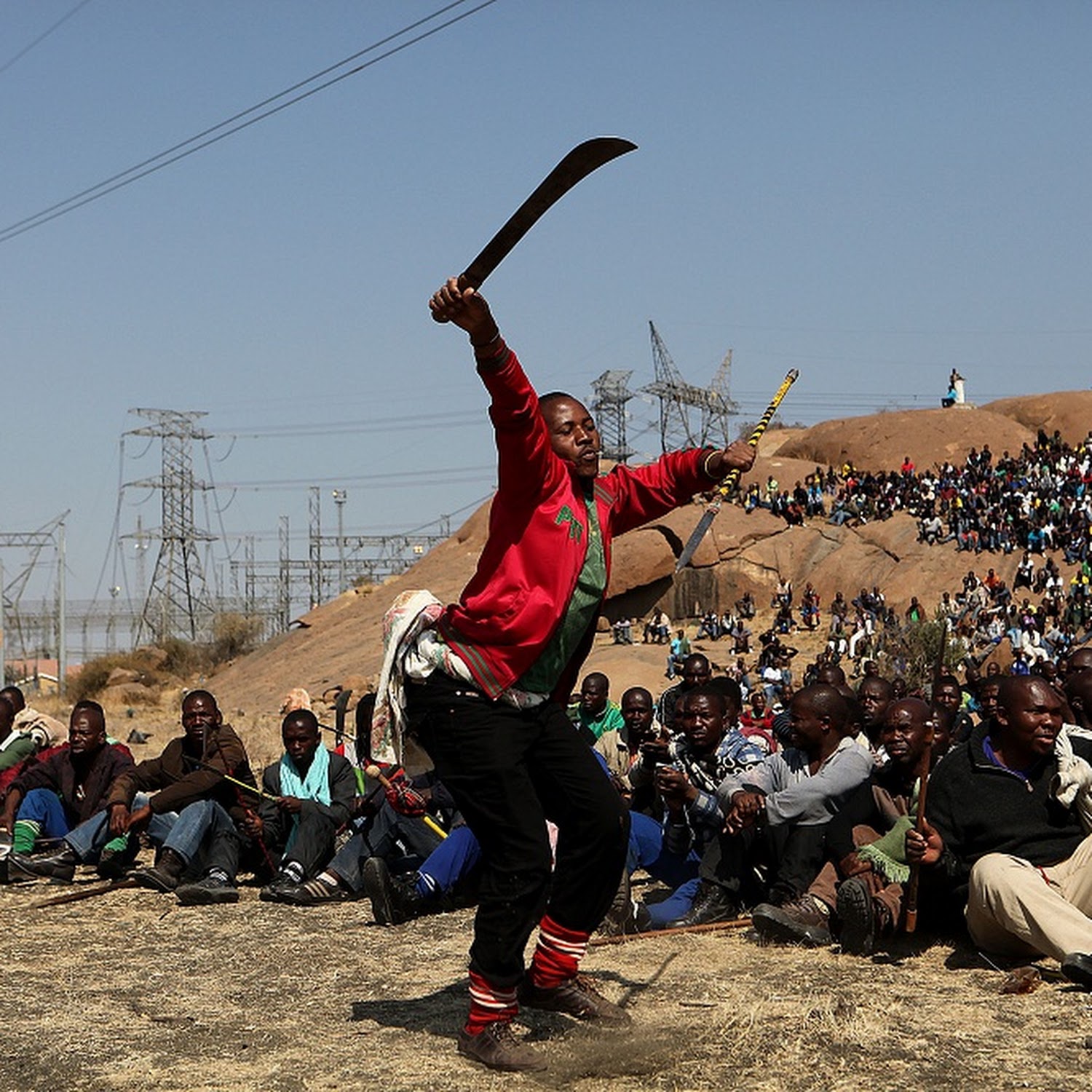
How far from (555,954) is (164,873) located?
14.2ft

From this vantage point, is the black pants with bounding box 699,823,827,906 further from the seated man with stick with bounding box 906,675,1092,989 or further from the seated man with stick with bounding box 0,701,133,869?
the seated man with stick with bounding box 0,701,133,869

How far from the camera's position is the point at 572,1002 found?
5.38m

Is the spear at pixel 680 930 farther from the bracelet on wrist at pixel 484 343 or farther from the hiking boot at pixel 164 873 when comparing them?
the bracelet on wrist at pixel 484 343

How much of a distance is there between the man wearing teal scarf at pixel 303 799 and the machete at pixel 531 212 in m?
5.01

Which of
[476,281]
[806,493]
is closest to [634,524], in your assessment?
[476,281]

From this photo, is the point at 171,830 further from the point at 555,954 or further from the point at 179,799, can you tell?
the point at 555,954

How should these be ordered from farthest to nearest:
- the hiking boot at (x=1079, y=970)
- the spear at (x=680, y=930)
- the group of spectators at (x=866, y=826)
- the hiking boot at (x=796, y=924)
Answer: the spear at (x=680, y=930) < the hiking boot at (x=796, y=924) < the group of spectators at (x=866, y=826) < the hiking boot at (x=1079, y=970)

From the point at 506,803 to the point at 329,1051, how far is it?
103cm

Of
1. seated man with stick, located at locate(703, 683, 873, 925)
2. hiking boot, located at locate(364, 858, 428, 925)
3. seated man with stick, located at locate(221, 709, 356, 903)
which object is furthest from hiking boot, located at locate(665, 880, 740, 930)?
seated man with stick, located at locate(221, 709, 356, 903)

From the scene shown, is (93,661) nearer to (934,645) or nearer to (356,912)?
(934,645)

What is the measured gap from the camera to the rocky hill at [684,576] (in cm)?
4094

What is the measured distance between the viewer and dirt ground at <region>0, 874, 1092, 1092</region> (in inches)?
189

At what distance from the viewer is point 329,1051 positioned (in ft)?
16.9

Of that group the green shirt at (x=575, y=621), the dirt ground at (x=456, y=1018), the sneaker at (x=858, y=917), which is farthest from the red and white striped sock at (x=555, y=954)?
the sneaker at (x=858, y=917)
